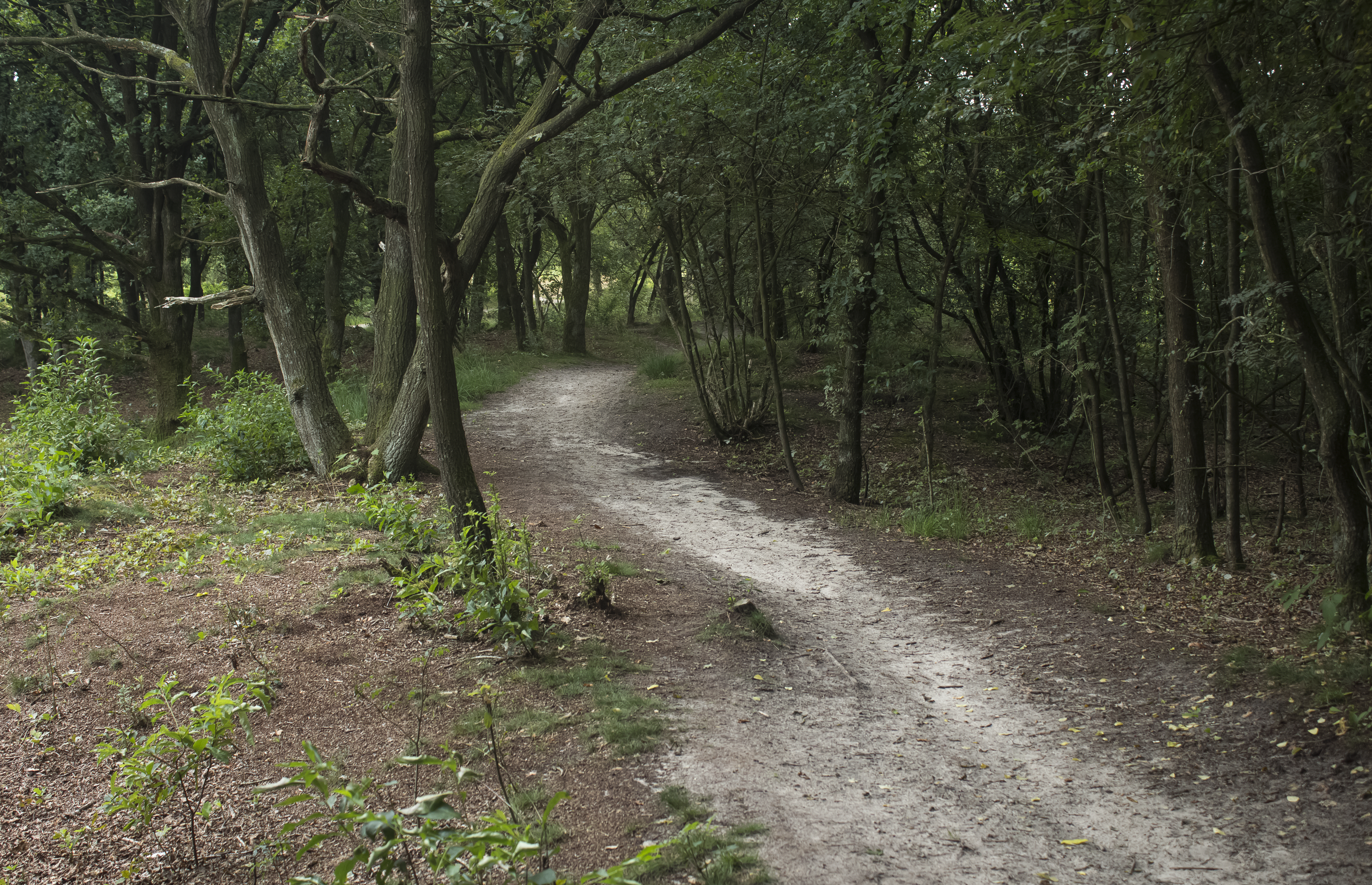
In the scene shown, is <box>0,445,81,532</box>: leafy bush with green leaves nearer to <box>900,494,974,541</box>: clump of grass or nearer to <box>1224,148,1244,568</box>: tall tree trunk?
<box>900,494,974,541</box>: clump of grass

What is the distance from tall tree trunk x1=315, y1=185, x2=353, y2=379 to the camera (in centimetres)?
1806

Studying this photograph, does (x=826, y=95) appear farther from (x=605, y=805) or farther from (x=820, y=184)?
(x=605, y=805)

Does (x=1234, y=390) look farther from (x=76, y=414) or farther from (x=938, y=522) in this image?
(x=76, y=414)

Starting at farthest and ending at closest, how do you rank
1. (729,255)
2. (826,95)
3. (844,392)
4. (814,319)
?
1. (814,319)
2. (729,255)
3. (844,392)
4. (826,95)

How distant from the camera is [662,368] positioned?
1769cm

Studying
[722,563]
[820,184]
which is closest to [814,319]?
[820,184]

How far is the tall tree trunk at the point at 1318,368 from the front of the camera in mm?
5180

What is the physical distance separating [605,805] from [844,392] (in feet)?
24.0

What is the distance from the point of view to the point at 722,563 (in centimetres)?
757

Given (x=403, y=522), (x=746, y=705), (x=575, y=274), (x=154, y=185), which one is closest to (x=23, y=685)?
(x=403, y=522)

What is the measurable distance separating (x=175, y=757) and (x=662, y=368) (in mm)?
14842

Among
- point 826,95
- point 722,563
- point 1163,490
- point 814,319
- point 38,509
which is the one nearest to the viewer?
point 38,509

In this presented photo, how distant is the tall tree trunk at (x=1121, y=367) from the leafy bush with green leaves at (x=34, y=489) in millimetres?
9399

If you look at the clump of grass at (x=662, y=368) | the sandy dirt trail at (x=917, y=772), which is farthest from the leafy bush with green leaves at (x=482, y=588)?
the clump of grass at (x=662, y=368)
